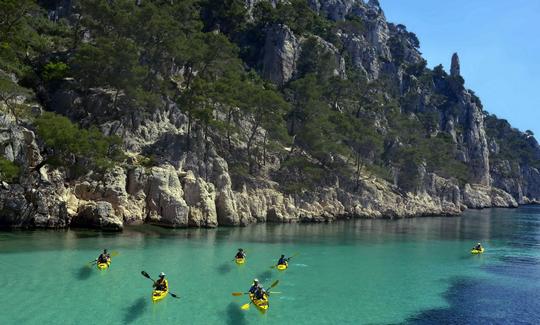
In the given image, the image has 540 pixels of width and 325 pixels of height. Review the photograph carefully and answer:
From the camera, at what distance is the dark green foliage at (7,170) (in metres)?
42.6

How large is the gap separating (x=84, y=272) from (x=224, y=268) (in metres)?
10.2

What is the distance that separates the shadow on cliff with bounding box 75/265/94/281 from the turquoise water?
0.07 m

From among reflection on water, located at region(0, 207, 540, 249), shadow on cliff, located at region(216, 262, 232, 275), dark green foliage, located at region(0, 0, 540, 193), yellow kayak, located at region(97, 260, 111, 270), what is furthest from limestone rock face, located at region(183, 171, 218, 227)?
yellow kayak, located at region(97, 260, 111, 270)

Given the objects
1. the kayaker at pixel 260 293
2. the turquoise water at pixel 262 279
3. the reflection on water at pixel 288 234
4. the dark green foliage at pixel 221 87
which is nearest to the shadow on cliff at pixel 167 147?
the dark green foliage at pixel 221 87

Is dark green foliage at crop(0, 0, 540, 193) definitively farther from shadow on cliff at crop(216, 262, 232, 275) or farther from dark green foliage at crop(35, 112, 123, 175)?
shadow on cliff at crop(216, 262, 232, 275)

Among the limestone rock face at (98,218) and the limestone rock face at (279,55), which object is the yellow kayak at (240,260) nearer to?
the limestone rock face at (98,218)

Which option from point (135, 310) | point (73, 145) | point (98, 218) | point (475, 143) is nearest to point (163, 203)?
point (98, 218)

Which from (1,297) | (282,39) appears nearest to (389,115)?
(282,39)

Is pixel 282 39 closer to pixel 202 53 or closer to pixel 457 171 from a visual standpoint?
pixel 202 53

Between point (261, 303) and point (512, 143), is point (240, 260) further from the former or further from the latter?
point (512, 143)

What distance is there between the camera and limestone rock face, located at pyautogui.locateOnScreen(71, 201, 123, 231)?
1937 inches

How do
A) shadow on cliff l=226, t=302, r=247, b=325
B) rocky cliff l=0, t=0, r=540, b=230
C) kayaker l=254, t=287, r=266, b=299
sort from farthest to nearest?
1. rocky cliff l=0, t=0, r=540, b=230
2. kayaker l=254, t=287, r=266, b=299
3. shadow on cliff l=226, t=302, r=247, b=325

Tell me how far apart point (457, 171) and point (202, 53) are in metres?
78.1

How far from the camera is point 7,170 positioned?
4266 centimetres
